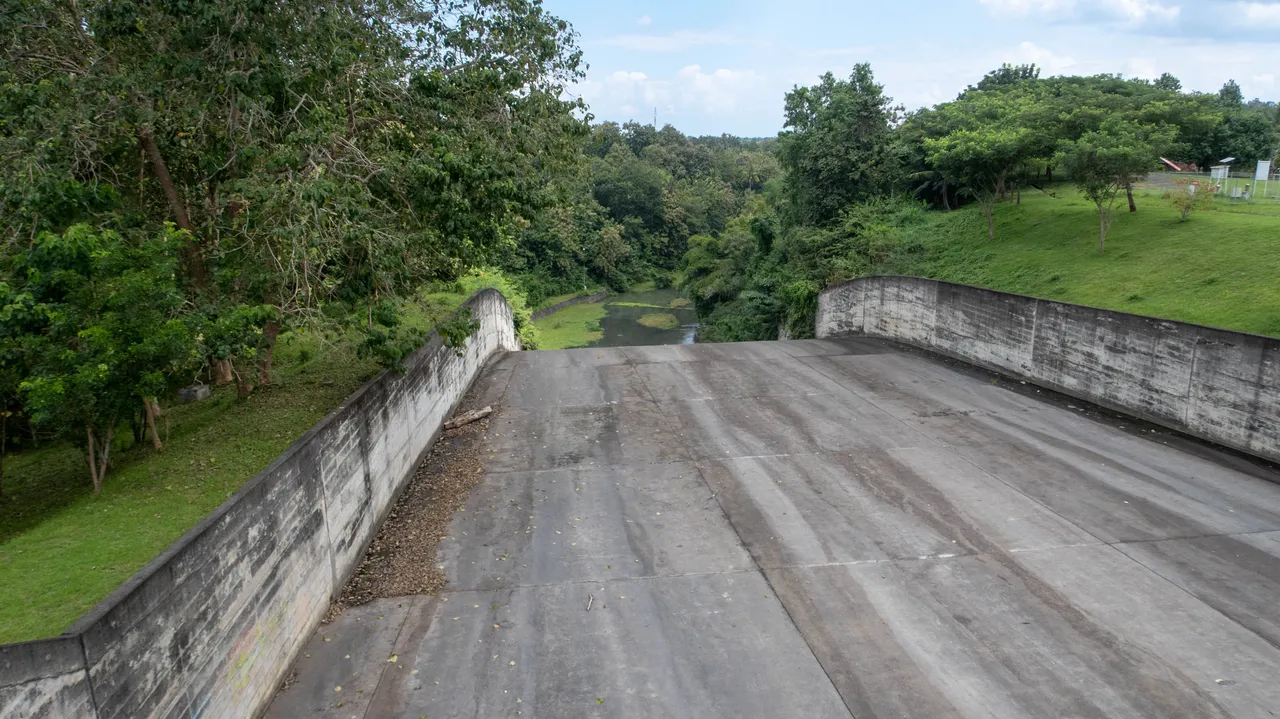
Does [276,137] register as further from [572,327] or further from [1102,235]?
[572,327]

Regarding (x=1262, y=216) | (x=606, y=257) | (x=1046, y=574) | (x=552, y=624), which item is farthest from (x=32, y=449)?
(x=606, y=257)

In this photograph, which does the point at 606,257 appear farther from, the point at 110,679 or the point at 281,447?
the point at 110,679

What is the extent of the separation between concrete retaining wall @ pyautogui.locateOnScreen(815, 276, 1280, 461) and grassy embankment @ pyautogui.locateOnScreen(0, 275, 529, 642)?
34.5 feet

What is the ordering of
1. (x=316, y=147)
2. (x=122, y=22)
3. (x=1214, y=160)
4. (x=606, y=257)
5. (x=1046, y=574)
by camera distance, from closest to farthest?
(x=1046, y=574)
(x=122, y=22)
(x=316, y=147)
(x=1214, y=160)
(x=606, y=257)

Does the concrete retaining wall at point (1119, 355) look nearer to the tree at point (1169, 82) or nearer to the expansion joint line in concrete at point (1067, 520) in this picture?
the expansion joint line in concrete at point (1067, 520)

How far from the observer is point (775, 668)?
592 centimetres

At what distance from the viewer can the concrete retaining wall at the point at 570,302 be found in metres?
51.2

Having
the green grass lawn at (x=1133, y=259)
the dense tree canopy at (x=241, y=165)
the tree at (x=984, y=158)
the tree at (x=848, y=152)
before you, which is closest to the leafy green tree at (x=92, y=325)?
the dense tree canopy at (x=241, y=165)

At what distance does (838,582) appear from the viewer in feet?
23.6

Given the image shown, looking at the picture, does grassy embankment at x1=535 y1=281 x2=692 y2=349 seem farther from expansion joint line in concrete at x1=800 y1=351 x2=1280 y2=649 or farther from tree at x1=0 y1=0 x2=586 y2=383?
tree at x1=0 y1=0 x2=586 y2=383

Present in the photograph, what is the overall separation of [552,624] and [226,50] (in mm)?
6745

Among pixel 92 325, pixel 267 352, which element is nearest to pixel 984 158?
pixel 267 352

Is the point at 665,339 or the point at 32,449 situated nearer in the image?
the point at 32,449

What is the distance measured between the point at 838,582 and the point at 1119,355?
7.80 metres
